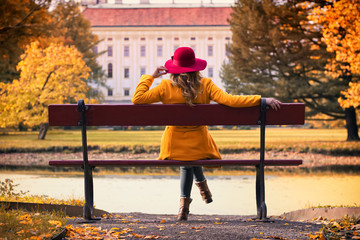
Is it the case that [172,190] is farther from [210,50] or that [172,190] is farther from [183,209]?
[210,50]

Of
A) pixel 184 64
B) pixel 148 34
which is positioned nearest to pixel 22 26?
pixel 184 64

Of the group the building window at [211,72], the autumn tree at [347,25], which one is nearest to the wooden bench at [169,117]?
the autumn tree at [347,25]

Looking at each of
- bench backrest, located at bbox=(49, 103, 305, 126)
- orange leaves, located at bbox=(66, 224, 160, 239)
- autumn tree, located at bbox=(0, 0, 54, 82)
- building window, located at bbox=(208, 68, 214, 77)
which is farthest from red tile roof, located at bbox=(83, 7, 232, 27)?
orange leaves, located at bbox=(66, 224, 160, 239)

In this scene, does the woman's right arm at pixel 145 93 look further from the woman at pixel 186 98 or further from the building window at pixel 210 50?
the building window at pixel 210 50

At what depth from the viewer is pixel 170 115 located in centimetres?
500

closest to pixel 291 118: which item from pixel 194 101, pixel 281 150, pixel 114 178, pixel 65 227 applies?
pixel 194 101

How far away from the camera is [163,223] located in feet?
16.0

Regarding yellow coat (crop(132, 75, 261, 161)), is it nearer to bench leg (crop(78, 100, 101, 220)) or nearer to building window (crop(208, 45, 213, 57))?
bench leg (crop(78, 100, 101, 220))

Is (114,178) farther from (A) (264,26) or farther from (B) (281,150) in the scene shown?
(A) (264,26)

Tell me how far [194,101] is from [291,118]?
2.96 ft

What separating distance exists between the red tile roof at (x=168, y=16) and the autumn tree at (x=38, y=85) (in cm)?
5174

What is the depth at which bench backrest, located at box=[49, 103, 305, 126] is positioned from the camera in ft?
16.4

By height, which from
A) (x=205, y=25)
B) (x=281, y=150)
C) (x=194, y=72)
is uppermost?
(x=205, y=25)

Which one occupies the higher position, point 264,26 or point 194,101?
point 264,26
